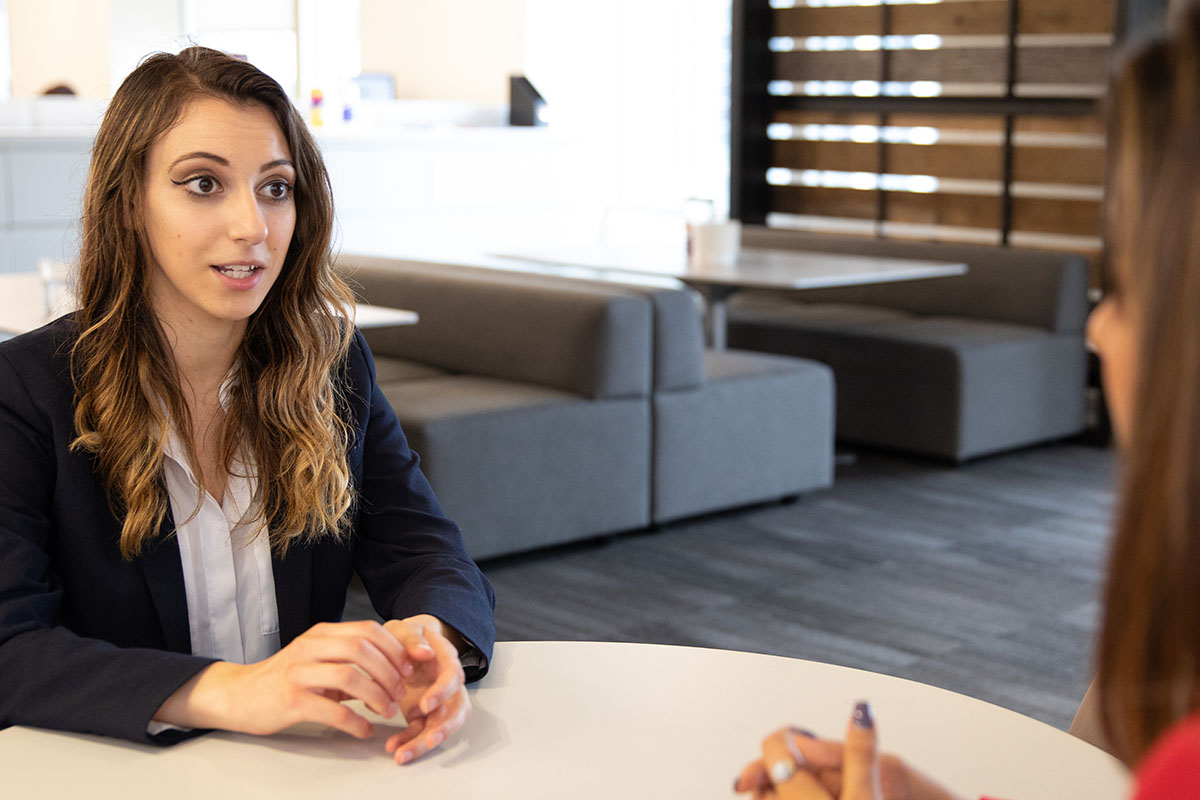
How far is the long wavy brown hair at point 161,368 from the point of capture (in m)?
1.27

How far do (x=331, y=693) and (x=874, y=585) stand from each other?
2.70 m

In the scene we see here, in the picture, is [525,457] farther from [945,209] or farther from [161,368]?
[945,209]

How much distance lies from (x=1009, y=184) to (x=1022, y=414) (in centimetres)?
120

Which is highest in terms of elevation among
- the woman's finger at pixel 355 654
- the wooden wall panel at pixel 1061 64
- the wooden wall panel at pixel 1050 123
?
the wooden wall panel at pixel 1061 64

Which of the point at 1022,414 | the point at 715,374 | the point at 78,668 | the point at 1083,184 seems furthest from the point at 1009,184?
the point at 78,668

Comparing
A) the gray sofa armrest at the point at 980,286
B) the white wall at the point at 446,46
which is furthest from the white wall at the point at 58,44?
the gray sofa armrest at the point at 980,286

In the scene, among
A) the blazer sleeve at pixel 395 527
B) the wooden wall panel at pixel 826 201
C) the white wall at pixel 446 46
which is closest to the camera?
the blazer sleeve at pixel 395 527

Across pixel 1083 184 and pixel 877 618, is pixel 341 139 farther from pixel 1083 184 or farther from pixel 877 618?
pixel 877 618

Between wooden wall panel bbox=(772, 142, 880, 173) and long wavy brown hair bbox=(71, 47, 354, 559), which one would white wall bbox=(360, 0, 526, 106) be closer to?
wooden wall panel bbox=(772, 142, 880, 173)

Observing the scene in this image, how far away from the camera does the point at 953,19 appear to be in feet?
19.5

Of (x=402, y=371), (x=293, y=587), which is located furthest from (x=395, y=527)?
(x=402, y=371)

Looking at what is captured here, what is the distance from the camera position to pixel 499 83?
11188 millimetres

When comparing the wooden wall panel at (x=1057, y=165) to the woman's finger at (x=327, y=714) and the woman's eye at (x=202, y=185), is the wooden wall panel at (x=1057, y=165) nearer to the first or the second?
the woman's eye at (x=202, y=185)

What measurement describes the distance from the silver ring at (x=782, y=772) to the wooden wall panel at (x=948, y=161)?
211 inches
